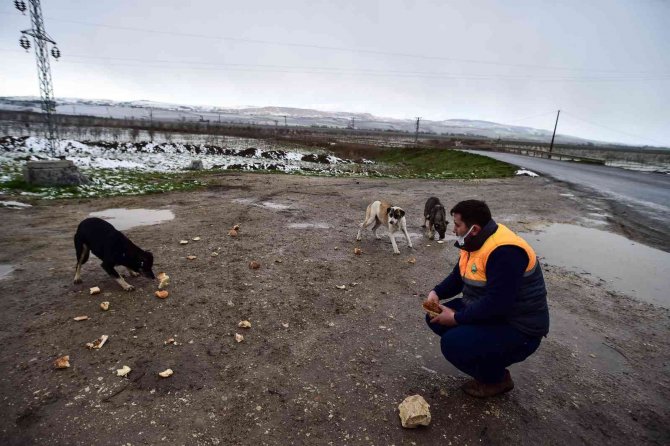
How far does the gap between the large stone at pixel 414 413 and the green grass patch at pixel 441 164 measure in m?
22.1

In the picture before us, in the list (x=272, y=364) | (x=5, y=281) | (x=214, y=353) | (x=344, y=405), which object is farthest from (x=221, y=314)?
(x=5, y=281)

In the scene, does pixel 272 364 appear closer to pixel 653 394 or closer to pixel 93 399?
pixel 93 399

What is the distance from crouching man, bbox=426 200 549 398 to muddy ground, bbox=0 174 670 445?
0.60m

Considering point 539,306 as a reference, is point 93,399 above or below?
below

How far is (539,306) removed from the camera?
3.57 metres

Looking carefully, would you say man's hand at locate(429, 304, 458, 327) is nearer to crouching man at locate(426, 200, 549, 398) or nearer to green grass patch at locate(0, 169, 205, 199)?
crouching man at locate(426, 200, 549, 398)

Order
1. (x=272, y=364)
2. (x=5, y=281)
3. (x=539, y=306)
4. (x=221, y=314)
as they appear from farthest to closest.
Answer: (x=5, y=281), (x=221, y=314), (x=272, y=364), (x=539, y=306)

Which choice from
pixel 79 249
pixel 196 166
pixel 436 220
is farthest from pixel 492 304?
pixel 196 166

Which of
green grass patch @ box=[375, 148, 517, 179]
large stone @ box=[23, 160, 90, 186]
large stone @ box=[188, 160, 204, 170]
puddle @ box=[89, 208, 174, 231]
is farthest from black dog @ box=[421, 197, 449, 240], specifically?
large stone @ box=[188, 160, 204, 170]

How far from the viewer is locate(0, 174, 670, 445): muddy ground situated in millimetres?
3506

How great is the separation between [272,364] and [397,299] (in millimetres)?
2793

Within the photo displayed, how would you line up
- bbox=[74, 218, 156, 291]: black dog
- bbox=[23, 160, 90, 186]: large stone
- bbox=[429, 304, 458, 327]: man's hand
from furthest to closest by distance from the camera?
bbox=[23, 160, 90, 186]: large stone, bbox=[74, 218, 156, 291]: black dog, bbox=[429, 304, 458, 327]: man's hand

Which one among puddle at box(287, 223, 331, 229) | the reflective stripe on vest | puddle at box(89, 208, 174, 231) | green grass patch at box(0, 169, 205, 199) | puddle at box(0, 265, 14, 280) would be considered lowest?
puddle at box(0, 265, 14, 280)

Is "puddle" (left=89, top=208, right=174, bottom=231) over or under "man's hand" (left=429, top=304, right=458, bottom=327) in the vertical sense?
under
